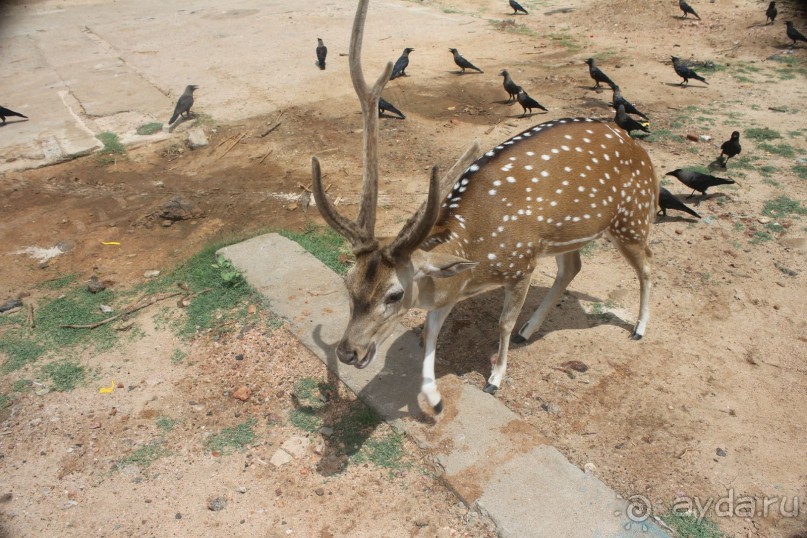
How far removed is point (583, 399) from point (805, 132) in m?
7.25

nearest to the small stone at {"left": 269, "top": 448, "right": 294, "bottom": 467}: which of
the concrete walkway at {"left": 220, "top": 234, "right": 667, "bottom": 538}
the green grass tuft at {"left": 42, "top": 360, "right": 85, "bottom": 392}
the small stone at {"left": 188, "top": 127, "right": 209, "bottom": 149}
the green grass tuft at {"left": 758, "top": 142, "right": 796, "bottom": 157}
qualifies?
the concrete walkway at {"left": 220, "top": 234, "right": 667, "bottom": 538}

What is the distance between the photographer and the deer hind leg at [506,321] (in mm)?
4562

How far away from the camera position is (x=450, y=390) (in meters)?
4.61

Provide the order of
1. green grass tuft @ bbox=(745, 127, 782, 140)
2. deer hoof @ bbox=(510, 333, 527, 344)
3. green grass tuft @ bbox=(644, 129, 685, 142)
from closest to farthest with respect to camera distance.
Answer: deer hoof @ bbox=(510, 333, 527, 344)
green grass tuft @ bbox=(745, 127, 782, 140)
green grass tuft @ bbox=(644, 129, 685, 142)

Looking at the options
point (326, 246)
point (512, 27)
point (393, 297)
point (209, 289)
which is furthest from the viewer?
point (512, 27)

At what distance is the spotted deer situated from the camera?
3678 mm

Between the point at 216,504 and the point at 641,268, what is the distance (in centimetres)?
407

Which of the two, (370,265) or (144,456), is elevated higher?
(370,265)

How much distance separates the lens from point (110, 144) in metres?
9.30

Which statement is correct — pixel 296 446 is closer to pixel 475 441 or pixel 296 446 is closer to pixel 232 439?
pixel 232 439

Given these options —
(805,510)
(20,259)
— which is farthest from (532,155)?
(20,259)

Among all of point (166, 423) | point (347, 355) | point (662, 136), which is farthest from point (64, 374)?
point (662, 136)

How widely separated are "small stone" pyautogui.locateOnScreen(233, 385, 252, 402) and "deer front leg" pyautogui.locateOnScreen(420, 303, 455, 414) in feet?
4.79

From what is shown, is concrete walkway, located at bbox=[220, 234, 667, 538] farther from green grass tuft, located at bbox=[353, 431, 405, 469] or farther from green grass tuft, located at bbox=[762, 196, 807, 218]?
green grass tuft, located at bbox=[762, 196, 807, 218]
